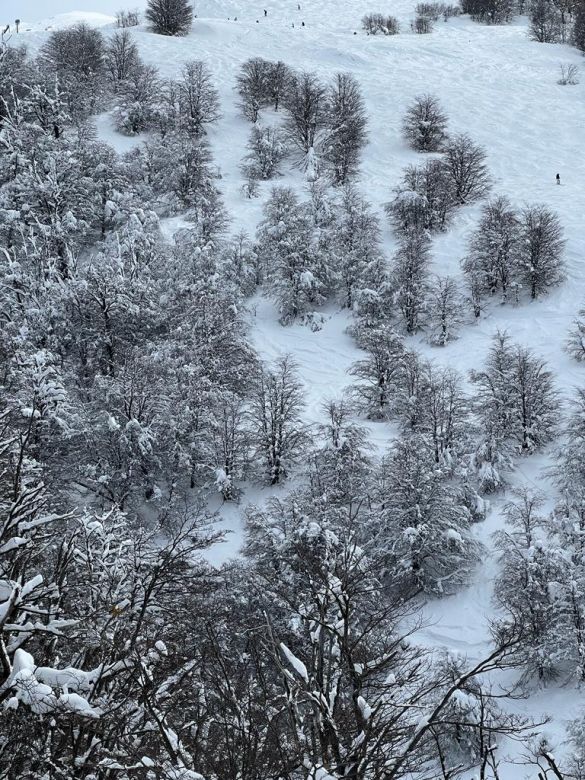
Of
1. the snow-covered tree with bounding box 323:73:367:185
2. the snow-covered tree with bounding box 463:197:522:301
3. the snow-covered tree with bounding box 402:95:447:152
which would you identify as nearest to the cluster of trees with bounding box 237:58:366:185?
the snow-covered tree with bounding box 323:73:367:185

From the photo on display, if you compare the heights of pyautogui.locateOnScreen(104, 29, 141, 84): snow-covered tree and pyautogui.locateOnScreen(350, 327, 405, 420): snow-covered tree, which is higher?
pyautogui.locateOnScreen(104, 29, 141, 84): snow-covered tree

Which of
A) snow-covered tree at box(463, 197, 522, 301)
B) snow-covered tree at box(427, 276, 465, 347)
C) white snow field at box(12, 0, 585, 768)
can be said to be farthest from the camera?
snow-covered tree at box(463, 197, 522, 301)

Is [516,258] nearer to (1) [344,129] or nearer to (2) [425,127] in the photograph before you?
(2) [425,127]

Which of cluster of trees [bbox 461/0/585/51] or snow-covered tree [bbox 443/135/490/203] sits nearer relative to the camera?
snow-covered tree [bbox 443/135/490/203]

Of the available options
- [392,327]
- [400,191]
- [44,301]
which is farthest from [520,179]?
[44,301]

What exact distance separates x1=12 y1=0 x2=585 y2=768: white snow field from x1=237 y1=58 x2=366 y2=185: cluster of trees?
5.02 ft

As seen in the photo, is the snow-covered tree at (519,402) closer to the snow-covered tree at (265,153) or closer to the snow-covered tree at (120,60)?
the snow-covered tree at (265,153)

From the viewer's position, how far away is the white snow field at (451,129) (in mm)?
34406

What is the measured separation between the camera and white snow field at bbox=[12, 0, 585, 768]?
1355 inches

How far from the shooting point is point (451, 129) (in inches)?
2751

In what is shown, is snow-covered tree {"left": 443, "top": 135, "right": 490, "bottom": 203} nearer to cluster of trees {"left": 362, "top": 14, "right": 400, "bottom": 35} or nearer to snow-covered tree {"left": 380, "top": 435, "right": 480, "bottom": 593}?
snow-covered tree {"left": 380, "top": 435, "right": 480, "bottom": 593}

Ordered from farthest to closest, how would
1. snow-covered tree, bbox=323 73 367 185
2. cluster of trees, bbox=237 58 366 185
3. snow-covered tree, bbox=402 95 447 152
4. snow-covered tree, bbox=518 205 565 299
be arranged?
snow-covered tree, bbox=402 95 447 152 < cluster of trees, bbox=237 58 366 185 < snow-covered tree, bbox=323 73 367 185 < snow-covered tree, bbox=518 205 565 299

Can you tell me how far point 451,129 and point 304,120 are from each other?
14730 mm

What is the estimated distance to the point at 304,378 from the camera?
139 feet
